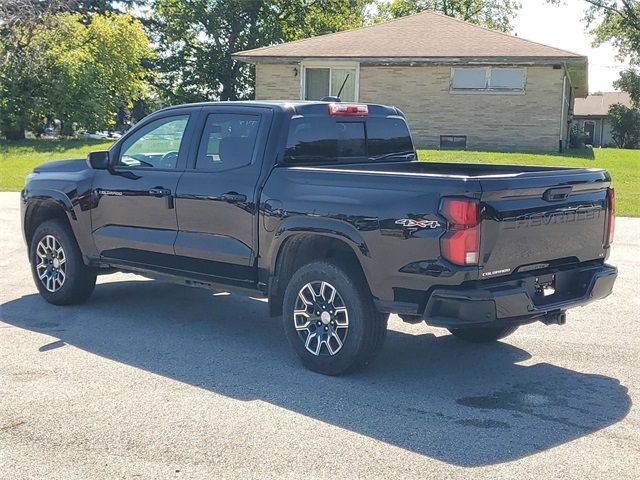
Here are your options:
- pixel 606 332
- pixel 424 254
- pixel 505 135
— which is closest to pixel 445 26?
pixel 505 135

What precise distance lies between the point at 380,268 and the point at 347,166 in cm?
157

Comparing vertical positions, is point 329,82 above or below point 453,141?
above

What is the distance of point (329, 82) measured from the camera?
27062 millimetres

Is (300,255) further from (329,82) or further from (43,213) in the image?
(329,82)

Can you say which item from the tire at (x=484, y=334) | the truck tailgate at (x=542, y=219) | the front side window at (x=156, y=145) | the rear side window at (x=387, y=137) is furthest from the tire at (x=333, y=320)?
the front side window at (x=156, y=145)

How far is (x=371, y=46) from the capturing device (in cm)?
2639

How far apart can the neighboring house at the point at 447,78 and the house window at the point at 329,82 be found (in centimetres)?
3

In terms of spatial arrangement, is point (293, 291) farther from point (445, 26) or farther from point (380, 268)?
point (445, 26)

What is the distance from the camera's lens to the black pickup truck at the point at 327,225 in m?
5.10

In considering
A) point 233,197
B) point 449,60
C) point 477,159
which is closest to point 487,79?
point 449,60

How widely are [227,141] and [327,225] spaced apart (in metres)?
1.45

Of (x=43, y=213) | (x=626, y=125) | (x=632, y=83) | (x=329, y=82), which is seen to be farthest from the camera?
(x=632, y=83)

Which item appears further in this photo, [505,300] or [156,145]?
[156,145]

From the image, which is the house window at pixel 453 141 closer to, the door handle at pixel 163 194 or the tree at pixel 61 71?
the tree at pixel 61 71
